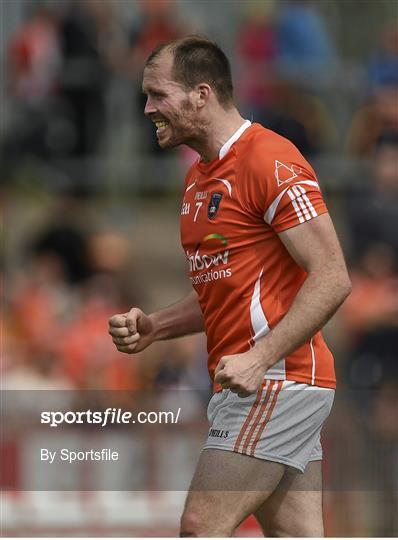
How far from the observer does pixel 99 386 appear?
385 inches

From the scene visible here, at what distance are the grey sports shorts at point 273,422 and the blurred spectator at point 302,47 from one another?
26.2 ft

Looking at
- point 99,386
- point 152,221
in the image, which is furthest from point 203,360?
point 152,221

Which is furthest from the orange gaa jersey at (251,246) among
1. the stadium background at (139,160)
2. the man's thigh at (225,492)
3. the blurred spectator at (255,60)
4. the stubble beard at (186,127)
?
the blurred spectator at (255,60)

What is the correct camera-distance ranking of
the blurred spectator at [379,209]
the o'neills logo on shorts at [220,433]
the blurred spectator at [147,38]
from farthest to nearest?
the blurred spectator at [147,38] → the blurred spectator at [379,209] → the o'neills logo on shorts at [220,433]

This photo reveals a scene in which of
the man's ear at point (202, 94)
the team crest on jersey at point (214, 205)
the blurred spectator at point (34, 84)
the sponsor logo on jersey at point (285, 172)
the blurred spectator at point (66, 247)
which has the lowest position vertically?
the blurred spectator at point (66, 247)

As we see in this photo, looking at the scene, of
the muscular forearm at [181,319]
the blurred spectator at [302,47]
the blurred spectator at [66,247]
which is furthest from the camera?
the blurred spectator at [302,47]

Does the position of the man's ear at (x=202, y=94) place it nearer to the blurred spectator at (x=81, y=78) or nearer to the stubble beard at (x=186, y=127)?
the stubble beard at (x=186, y=127)

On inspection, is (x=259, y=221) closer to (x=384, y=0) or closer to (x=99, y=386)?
(x=99, y=386)

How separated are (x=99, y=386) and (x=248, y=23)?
205 inches

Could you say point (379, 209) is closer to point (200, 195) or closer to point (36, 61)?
point (36, 61)

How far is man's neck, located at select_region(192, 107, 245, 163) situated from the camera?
5508 mm

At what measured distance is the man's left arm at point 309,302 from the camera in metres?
5.09

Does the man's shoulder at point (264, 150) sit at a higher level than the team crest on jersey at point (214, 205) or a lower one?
higher

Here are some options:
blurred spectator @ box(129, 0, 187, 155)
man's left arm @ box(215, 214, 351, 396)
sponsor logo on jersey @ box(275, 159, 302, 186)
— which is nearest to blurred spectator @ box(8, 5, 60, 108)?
blurred spectator @ box(129, 0, 187, 155)
